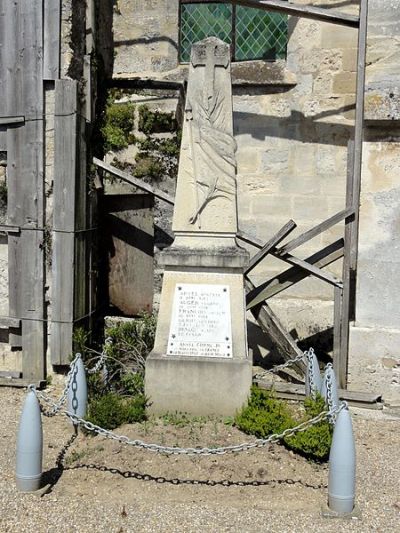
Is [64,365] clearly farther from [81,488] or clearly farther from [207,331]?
[81,488]

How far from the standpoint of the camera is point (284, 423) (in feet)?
16.1

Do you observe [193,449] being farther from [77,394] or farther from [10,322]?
[10,322]

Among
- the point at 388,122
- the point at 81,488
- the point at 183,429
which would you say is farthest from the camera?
the point at 388,122

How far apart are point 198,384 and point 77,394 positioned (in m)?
1.08

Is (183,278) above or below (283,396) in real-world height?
above

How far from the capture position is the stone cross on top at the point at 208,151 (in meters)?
5.46

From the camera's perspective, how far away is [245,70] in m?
7.92

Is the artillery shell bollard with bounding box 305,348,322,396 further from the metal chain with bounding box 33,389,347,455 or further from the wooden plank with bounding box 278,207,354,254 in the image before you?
the wooden plank with bounding box 278,207,354,254

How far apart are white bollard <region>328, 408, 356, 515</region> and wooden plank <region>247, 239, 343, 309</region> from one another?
3445 millimetres

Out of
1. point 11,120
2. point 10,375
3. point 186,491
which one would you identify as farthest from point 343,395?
point 11,120

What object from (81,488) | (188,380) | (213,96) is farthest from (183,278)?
(81,488)

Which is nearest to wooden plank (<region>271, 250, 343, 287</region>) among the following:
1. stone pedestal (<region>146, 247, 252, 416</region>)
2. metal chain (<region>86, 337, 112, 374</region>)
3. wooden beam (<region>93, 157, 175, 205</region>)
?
wooden beam (<region>93, 157, 175, 205</region>)

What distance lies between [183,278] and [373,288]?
7.60ft

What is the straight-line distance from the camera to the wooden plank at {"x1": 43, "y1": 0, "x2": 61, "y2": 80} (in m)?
6.66
